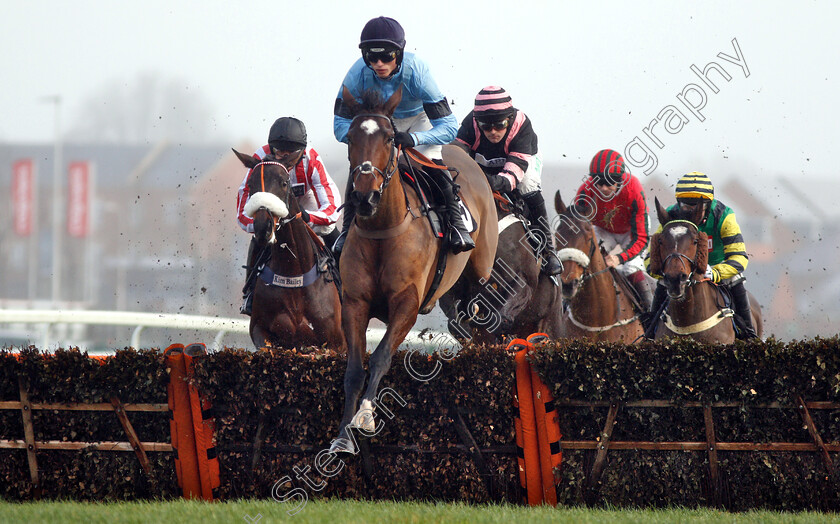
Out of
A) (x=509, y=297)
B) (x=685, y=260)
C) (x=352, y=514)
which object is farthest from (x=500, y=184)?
(x=352, y=514)

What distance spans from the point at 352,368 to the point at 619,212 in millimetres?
4476

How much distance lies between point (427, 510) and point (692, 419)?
152 centimetres

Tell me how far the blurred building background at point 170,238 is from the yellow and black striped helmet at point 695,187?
17.8 metres

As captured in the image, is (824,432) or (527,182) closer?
(824,432)

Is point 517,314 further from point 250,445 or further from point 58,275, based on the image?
point 58,275

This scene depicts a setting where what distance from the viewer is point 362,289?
4570 mm

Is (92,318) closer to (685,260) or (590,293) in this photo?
(590,293)

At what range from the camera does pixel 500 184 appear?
6.12 meters

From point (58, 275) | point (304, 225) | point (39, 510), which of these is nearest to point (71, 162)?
point (58, 275)

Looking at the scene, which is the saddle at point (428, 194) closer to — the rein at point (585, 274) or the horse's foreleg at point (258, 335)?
the horse's foreleg at point (258, 335)

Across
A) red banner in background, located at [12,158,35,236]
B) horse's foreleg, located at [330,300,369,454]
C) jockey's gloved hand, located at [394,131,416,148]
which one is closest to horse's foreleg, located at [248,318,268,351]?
horse's foreleg, located at [330,300,369,454]

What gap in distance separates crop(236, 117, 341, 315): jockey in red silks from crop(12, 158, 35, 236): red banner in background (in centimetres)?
2014

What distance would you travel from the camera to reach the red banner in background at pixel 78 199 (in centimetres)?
2422

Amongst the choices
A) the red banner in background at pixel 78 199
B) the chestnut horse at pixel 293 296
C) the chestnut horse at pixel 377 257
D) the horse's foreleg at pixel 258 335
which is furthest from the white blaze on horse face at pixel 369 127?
the red banner in background at pixel 78 199
